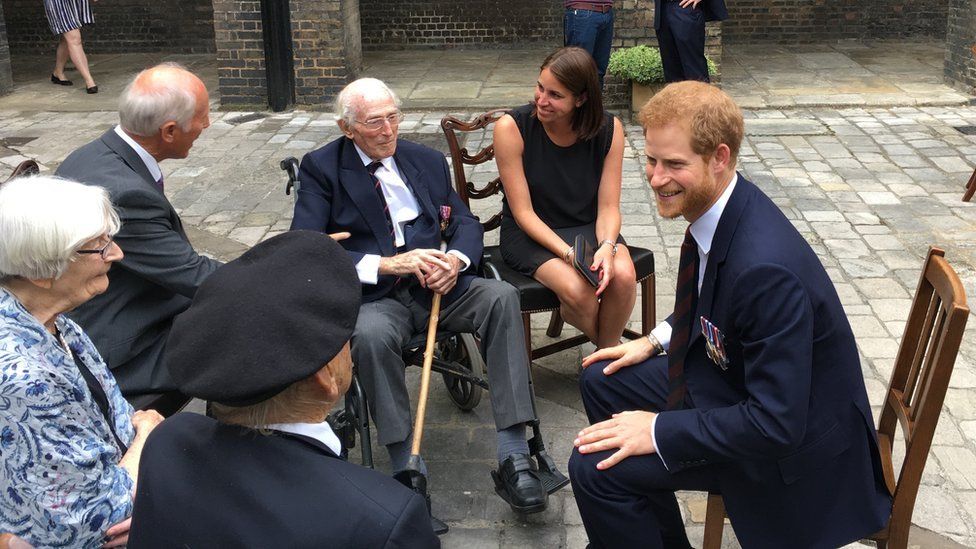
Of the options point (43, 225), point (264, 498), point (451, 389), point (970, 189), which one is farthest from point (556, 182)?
point (970, 189)

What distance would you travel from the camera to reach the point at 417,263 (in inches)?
143

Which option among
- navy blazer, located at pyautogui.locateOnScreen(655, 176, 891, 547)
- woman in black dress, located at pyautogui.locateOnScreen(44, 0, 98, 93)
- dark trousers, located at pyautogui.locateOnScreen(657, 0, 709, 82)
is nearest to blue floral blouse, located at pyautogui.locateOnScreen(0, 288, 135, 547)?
navy blazer, located at pyautogui.locateOnScreen(655, 176, 891, 547)

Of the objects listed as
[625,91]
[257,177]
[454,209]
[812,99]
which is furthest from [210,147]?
[812,99]

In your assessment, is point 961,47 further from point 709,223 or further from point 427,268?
point 709,223

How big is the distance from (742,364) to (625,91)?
22.6ft

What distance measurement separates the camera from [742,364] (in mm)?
2617

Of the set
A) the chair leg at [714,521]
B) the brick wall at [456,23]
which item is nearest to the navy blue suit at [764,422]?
the chair leg at [714,521]

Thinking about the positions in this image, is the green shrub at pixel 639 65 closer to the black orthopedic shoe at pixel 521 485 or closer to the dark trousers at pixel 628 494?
the black orthopedic shoe at pixel 521 485

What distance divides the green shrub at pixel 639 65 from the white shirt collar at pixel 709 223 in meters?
6.12

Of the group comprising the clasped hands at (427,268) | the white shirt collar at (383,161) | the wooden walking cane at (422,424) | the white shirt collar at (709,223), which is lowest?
the wooden walking cane at (422,424)

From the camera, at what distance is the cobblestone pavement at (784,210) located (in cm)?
350

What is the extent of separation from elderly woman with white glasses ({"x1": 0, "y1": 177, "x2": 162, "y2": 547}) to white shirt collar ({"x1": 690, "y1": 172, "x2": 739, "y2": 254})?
1.55 meters

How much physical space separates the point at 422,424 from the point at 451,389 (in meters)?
0.82

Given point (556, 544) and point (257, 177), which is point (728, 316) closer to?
point (556, 544)
